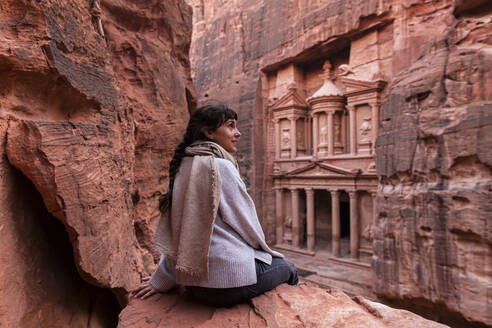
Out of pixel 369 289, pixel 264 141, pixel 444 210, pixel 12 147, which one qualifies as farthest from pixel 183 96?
pixel 264 141

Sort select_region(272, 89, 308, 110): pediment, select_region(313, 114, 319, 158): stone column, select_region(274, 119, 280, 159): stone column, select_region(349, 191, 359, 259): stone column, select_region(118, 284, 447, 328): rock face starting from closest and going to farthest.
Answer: select_region(118, 284, 447, 328): rock face → select_region(349, 191, 359, 259): stone column → select_region(313, 114, 319, 158): stone column → select_region(272, 89, 308, 110): pediment → select_region(274, 119, 280, 159): stone column

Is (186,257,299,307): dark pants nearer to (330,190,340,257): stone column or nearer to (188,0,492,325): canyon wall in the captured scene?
(188,0,492,325): canyon wall

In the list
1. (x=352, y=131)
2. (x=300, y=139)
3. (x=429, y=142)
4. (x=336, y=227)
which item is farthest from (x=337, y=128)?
(x=429, y=142)

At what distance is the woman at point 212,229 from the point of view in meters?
1.83

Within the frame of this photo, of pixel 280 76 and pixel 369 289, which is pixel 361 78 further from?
pixel 369 289

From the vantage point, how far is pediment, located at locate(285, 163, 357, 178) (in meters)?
13.7

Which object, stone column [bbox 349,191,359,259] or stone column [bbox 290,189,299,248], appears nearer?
stone column [bbox 349,191,359,259]

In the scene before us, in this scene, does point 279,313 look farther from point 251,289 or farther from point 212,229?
point 212,229

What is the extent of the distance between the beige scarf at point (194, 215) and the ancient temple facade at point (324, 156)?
12.4 metres

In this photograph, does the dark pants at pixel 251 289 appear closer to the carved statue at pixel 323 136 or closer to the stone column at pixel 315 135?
the stone column at pixel 315 135

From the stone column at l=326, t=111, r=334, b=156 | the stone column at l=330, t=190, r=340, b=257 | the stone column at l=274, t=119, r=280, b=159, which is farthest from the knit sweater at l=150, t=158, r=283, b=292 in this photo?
the stone column at l=274, t=119, r=280, b=159

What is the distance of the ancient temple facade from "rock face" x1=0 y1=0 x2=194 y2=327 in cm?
1174

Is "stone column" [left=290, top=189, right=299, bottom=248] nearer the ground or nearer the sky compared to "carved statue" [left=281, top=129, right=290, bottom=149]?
nearer the ground

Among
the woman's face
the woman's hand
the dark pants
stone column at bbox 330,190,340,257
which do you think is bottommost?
stone column at bbox 330,190,340,257
